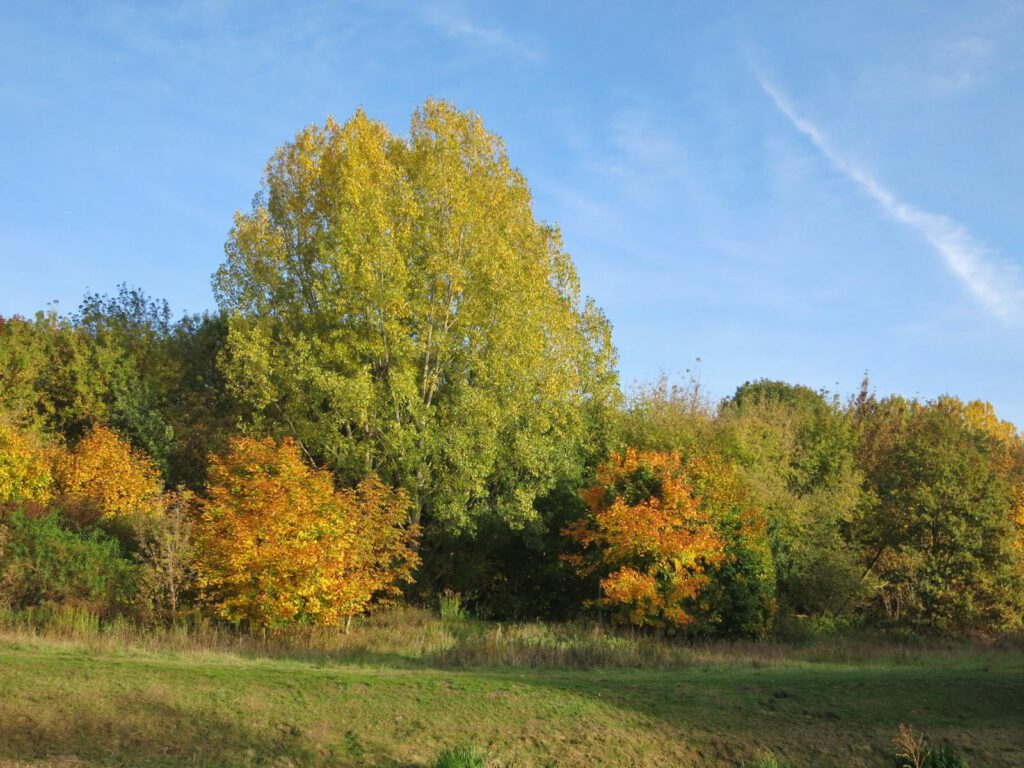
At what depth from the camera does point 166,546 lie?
63.9 feet

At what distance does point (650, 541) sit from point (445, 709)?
424 inches

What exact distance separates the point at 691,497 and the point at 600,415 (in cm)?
759

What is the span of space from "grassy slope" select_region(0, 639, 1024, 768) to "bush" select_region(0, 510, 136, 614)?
4.62 metres

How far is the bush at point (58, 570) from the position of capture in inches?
781

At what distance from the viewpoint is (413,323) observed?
1103 inches

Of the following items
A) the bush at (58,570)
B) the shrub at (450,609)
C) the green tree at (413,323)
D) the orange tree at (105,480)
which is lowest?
the shrub at (450,609)

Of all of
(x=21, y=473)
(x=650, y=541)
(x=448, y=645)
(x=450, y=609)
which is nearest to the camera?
(x=448, y=645)

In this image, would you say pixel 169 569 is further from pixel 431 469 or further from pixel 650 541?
pixel 650 541

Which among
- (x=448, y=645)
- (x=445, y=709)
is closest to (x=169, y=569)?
(x=448, y=645)

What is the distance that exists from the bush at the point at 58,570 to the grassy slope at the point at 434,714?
15.1 ft

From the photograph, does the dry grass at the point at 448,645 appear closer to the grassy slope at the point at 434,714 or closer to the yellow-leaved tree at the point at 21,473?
the grassy slope at the point at 434,714

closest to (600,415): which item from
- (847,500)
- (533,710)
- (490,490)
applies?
(490,490)

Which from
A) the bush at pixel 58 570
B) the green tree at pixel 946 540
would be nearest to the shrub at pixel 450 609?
the bush at pixel 58 570

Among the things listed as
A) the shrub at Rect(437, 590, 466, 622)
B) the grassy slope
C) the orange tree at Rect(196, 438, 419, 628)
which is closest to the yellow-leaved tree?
Answer: the orange tree at Rect(196, 438, 419, 628)
